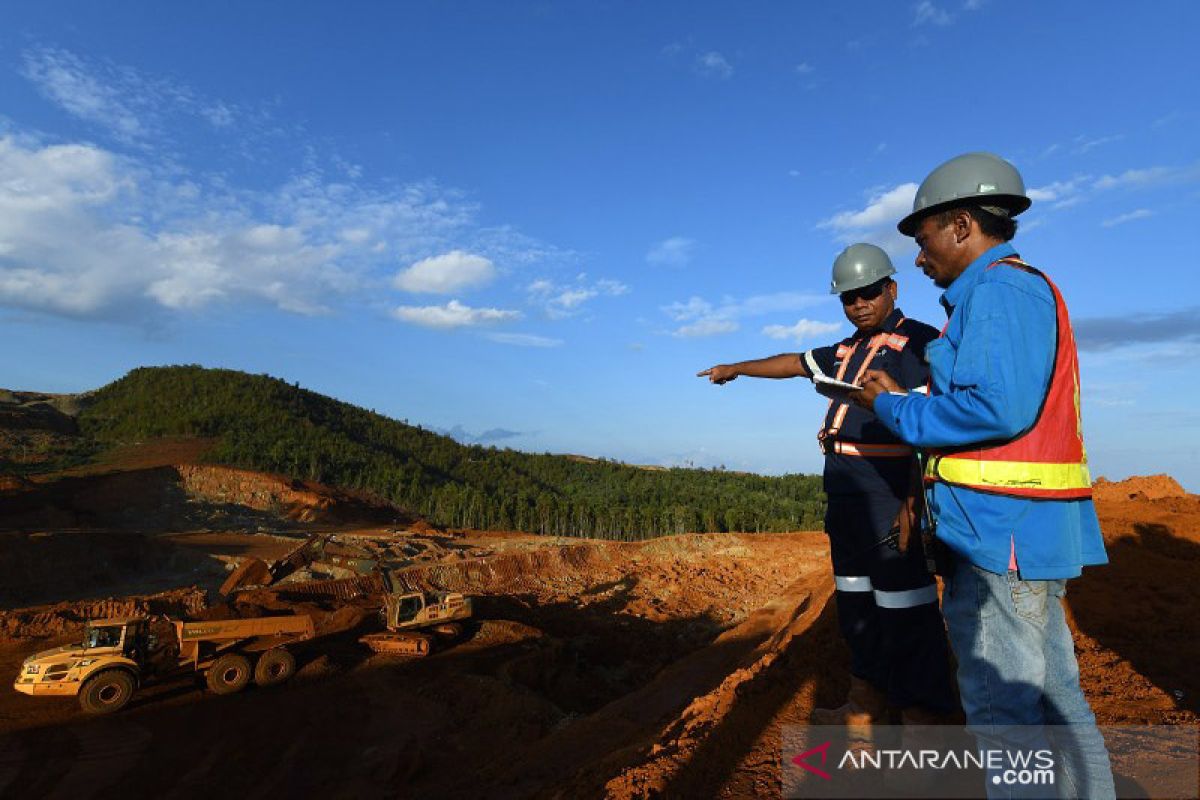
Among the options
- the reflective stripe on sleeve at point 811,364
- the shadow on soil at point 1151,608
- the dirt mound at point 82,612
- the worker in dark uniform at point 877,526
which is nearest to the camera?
the worker in dark uniform at point 877,526

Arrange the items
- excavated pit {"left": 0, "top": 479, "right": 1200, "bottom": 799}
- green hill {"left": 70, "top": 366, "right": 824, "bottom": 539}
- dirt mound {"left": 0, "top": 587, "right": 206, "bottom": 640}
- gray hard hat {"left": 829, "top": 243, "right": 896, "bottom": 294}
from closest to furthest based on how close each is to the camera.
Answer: gray hard hat {"left": 829, "top": 243, "right": 896, "bottom": 294}, excavated pit {"left": 0, "top": 479, "right": 1200, "bottom": 799}, dirt mound {"left": 0, "top": 587, "right": 206, "bottom": 640}, green hill {"left": 70, "top": 366, "right": 824, "bottom": 539}

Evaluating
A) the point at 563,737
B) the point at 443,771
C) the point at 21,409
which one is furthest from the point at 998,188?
the point at 21,409

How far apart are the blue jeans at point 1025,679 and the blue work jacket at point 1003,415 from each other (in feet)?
0.33

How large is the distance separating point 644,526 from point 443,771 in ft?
113

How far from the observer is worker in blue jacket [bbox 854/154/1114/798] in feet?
6.05

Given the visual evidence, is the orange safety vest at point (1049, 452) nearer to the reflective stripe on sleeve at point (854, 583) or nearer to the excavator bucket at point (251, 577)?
the reflective stripe on sleeve at point (854, 583)

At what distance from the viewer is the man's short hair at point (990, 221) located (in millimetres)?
2186

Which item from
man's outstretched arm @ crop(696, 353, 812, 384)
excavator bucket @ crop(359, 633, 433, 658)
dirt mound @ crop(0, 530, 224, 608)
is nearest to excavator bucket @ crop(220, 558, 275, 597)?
excavator bucket @ crop(359, 633, 433, 658)

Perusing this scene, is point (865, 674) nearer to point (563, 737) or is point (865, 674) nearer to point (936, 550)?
point (936, 550)

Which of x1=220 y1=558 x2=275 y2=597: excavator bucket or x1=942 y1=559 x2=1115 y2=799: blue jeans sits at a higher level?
x1=942 y1=559 x2=1115 y2=799: blue jeans

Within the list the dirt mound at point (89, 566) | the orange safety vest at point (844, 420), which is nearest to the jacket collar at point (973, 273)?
the orange safety vest at point (844, 420)

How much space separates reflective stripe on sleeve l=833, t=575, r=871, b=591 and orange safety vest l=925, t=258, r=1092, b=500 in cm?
126

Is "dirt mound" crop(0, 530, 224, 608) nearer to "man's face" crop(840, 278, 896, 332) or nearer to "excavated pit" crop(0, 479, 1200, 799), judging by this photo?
"excavated pit" crop(0, 479, 1200, 799)

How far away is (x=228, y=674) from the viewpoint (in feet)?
35.1
